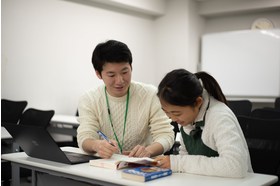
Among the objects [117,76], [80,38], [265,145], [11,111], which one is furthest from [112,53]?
[80,38]

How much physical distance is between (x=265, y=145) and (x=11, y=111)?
2.90 metres

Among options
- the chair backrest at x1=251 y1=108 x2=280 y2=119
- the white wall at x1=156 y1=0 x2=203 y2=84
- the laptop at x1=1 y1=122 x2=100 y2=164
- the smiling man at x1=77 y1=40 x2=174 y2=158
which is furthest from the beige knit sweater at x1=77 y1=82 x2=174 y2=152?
the white wall at x1=156 y1=0 x2=203 y2=84

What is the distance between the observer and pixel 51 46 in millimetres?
5004

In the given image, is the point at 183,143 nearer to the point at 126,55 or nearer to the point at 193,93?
the point at 193,93

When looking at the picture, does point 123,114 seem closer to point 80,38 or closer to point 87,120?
point 87,120

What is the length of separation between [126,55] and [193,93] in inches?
22.8

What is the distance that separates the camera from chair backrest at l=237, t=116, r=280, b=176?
206cm

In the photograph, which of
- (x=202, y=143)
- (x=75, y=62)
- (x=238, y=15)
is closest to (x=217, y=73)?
(x=238, y=15)

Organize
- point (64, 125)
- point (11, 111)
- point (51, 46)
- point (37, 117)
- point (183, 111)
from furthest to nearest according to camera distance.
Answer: point (51, 46), point (64, 125), point (11, 111), point (37, 117), point (183, 111)

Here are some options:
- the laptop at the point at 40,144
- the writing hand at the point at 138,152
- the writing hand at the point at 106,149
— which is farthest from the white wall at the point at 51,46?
the writing hand at the point at 138,152

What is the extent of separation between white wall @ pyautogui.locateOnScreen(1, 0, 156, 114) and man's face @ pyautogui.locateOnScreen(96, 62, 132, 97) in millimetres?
2754

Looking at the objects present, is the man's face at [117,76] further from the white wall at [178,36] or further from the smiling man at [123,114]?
the white wall at [178,36]

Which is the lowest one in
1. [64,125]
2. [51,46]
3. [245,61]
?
[64,125]

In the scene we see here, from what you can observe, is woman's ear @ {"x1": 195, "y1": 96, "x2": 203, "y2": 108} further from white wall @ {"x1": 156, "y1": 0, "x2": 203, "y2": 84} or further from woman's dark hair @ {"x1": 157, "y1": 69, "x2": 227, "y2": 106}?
white wall @ {"x1": 156, "y1": 0, "x2": 203, "y2": 84}
